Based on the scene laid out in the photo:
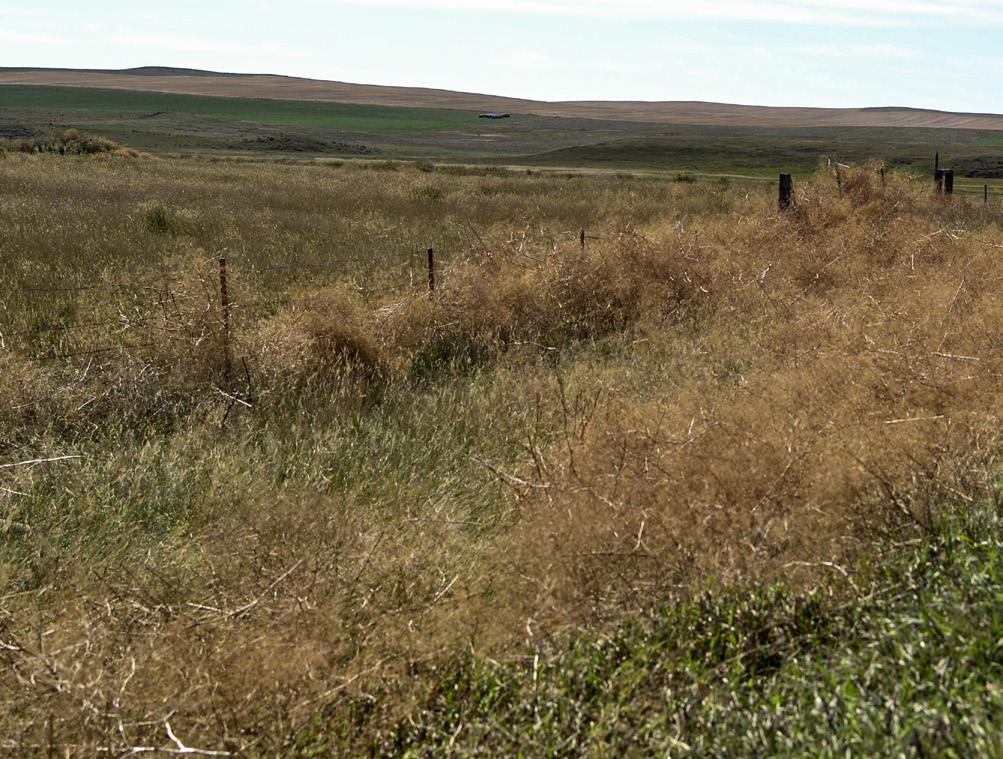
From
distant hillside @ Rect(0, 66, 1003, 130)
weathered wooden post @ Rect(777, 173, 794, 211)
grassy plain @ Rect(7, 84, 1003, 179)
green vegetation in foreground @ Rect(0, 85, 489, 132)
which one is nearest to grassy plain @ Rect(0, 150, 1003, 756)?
weathered wooden post @ Rect(777, 173, 794, 211)

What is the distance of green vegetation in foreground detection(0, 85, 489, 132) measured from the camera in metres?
128

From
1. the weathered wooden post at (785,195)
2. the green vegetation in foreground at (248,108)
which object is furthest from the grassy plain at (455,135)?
the weathered wooden post at (785,195)

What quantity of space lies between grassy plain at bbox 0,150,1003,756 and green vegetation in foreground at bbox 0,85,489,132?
117225mm

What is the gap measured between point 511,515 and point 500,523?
97mm

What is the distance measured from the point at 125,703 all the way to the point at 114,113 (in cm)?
12937

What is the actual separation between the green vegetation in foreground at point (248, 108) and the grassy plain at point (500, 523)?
11723 centimetres

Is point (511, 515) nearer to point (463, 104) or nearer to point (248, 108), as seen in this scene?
point (248, 108)

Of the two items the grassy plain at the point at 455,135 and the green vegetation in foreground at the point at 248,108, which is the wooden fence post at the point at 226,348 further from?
the green vegetation in foreground at the point at 248,108

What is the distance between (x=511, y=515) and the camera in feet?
17.6

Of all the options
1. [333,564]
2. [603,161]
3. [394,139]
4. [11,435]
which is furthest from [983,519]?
[394,139]

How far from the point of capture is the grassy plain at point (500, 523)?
3.47 metres

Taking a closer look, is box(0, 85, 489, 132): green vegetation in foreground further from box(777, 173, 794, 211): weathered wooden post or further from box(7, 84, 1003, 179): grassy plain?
box(777, 173, 794, 211): weathered wooden post

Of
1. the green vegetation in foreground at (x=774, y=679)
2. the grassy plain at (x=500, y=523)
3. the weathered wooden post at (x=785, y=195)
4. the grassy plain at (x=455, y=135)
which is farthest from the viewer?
the grassy plain at (x=455, y=135)

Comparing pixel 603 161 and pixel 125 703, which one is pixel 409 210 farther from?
pixel 603 161
